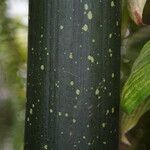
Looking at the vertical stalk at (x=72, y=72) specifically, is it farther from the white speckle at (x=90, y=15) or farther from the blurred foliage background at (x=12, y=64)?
the blurred foliage background at (x=12, y=64)

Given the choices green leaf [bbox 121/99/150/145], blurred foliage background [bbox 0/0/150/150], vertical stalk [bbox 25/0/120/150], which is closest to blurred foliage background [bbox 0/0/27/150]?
blurred foliage background [bbox 0/0/150/150]

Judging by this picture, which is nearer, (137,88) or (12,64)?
(137,88)

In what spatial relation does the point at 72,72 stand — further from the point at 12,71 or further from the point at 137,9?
the point at 12,71

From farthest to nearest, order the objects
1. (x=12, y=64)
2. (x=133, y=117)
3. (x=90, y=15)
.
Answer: (x=12, y=64), (x=133, y=117), (x=90, y=15)

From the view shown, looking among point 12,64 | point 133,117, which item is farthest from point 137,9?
point 12,64

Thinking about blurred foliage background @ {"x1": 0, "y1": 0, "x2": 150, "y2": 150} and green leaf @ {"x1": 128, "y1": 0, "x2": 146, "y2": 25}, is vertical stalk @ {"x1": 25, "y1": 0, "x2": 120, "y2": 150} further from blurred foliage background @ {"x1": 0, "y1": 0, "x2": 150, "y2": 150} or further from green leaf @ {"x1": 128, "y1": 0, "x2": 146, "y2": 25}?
blurred foliage background @ {"x1": 0, "y1": 0, "x2": 150, "y2": 150}

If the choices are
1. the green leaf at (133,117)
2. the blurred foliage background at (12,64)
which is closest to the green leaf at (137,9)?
the green leaf at (133,117)
